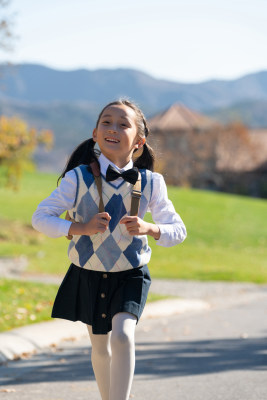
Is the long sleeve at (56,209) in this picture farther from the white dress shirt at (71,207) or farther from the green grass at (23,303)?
the green grass at (23,303)

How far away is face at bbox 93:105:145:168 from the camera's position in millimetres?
4082

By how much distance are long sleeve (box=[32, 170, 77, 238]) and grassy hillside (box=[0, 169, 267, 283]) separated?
13474mm

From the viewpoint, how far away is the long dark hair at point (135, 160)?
425cm

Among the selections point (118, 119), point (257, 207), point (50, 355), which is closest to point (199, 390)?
point (50, 355)

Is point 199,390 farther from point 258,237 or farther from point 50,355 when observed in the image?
point 258,237

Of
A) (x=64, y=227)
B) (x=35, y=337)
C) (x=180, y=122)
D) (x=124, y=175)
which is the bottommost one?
(x=180, y=122)

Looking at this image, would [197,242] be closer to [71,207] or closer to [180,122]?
[71,207]

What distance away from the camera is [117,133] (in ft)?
13.4

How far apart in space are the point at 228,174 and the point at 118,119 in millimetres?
62883

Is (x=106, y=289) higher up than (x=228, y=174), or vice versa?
(x=106, y=289)

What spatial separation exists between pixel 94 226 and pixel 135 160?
749 millimetres

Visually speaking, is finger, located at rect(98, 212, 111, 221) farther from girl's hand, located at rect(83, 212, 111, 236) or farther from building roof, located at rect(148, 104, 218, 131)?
building roof, located at rect(148, 104, 218, 131)

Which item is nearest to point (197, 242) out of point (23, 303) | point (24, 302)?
point (24, 302)

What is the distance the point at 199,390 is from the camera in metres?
5.55
